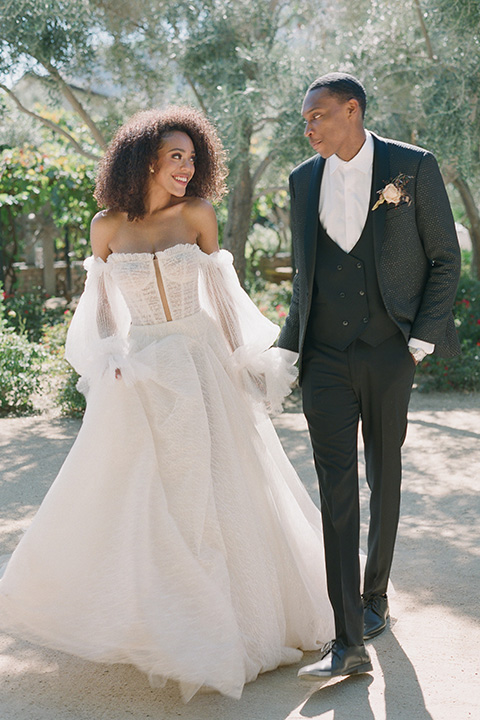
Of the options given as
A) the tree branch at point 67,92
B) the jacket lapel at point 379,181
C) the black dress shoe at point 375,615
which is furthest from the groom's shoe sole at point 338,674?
the tree branch at point 67,92

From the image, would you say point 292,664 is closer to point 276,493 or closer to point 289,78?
point 276,493

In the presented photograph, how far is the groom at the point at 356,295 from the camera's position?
9.62ft

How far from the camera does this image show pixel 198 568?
2891 millimetres

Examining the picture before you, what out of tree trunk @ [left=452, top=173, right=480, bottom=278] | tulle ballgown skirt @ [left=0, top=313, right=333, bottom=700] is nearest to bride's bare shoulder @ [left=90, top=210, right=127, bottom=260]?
tulle ballgown skirt @ [left=0, top=313, right=333, bottom=700]

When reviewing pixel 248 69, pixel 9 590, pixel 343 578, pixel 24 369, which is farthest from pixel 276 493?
pixel 248 69

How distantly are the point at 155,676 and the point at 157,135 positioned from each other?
198 cm

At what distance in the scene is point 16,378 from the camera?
7.55 metres

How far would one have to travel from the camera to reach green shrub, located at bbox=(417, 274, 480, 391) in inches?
327

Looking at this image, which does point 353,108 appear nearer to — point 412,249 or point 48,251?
point 412,249

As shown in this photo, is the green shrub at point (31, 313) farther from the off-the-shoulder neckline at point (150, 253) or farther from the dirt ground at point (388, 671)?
the off-the-shoulder neckline at point (150, 253)

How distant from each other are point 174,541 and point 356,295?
1.04 metres

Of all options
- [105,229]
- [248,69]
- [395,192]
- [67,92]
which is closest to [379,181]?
[395,192]

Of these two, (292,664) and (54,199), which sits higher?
(54,199)

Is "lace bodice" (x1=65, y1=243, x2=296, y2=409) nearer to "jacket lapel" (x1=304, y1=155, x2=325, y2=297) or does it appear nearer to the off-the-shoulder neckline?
the off-the-shoulder neckline
